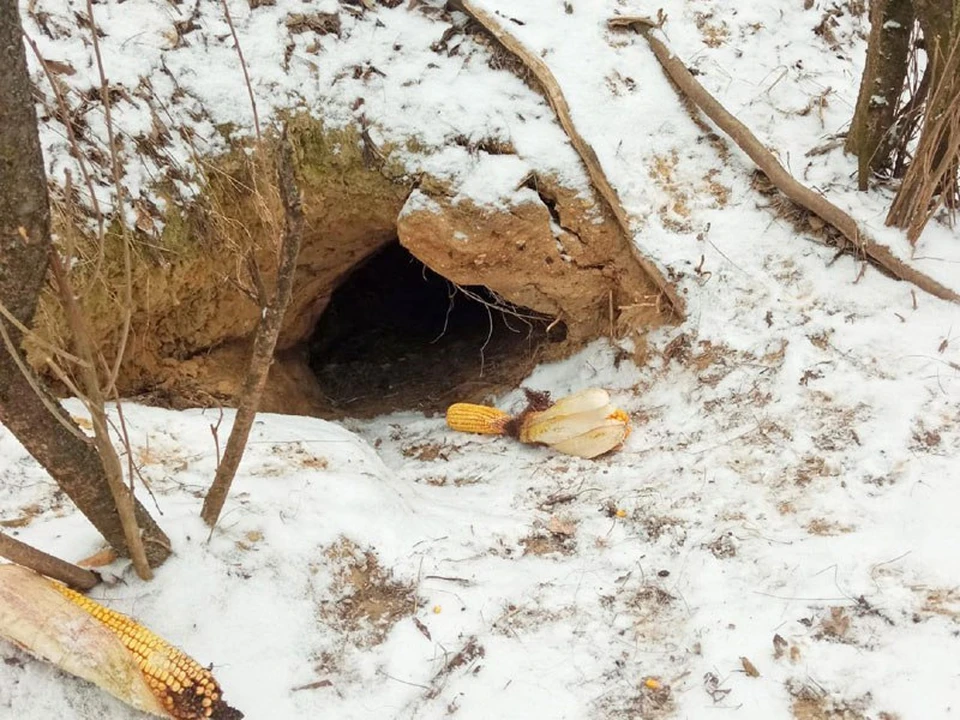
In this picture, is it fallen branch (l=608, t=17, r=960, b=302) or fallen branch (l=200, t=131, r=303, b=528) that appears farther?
fallen branch (l=608, t=17, r=960, b=302)

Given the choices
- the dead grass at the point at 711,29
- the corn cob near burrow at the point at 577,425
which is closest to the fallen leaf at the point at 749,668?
the corn cob near burrow at the point at 577,425

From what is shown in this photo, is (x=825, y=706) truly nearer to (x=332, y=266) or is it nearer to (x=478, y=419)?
(x=478, y=419)

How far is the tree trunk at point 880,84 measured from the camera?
3.80m

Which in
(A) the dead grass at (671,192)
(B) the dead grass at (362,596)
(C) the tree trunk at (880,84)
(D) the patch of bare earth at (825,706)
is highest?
(C) the tree trunk at (880,84)

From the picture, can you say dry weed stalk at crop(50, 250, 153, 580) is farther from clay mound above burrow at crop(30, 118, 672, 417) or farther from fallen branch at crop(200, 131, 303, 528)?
clay mound above burrow at crop(30, 118, 672, 417)

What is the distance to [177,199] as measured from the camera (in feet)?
13.2

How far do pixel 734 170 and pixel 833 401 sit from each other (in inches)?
69.2

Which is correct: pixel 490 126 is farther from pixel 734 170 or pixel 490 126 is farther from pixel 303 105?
pixel 734 170

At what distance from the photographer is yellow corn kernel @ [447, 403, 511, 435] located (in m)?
4.45

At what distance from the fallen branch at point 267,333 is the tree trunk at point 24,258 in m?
0.44

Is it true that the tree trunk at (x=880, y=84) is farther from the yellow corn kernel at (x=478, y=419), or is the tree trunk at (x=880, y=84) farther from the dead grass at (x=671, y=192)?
the yellow corn kernel at (x=478, y=419)

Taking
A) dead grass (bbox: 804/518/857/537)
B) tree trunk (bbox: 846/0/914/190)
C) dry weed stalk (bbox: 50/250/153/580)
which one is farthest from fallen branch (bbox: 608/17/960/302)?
dry weed stalk (bbox: 50/250/153/580)

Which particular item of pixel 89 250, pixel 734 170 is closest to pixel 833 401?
pixel 734 170

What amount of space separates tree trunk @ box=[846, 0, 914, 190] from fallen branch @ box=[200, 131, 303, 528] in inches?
131
